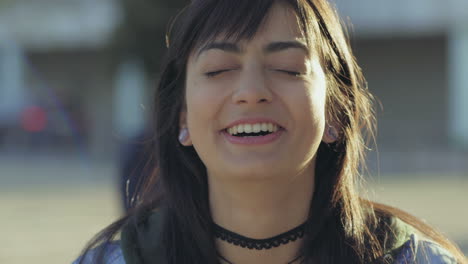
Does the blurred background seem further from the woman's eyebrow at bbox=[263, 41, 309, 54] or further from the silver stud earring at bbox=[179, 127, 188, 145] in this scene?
the woman's eyebrow at bbox=[263, 41, 309, 54]

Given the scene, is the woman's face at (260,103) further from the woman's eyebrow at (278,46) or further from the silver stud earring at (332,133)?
the silver stud earring at (332,133)

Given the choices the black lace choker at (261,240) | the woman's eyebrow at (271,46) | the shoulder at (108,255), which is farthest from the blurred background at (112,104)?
the woman's eyebrow at (271,46)

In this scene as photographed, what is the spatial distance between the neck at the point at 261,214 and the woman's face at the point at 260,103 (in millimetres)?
90

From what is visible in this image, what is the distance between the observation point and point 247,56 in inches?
76.0

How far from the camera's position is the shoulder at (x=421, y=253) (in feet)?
6.74

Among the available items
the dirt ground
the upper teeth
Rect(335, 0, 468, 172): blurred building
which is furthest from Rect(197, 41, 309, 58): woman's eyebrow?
Rect(335, 0, 468, 172): blurred building

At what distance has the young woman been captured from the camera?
1.90 metres

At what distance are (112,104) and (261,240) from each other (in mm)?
20913

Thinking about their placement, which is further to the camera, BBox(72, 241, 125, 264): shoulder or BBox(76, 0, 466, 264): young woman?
BBox(72, 241, 125, 264): shoulder

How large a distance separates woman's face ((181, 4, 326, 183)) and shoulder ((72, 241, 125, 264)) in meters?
0.42

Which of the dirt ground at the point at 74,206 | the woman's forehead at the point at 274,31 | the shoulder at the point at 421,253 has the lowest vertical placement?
the dirt ground at the point at 74,206

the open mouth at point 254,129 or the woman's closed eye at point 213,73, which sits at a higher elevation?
the woman's closed eye at point 213,73

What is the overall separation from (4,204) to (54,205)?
0.77m

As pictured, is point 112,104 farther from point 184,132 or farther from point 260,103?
point 260,103
